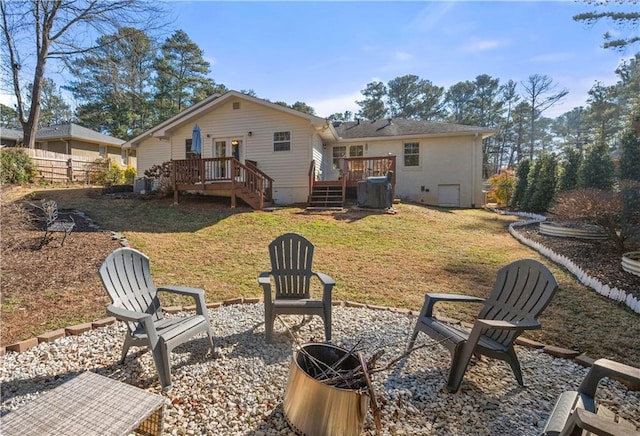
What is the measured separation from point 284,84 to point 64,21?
1039 cm

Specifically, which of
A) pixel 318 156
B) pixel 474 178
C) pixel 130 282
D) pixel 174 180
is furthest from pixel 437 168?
pixel 130 282

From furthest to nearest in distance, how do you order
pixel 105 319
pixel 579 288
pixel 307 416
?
pixel 579 288
pixel 105 319
pixel 307 416

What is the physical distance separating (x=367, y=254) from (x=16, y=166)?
15122mm

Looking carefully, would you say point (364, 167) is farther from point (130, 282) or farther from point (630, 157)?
point (130, 282)

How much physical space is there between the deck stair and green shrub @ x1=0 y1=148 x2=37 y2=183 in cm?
1169

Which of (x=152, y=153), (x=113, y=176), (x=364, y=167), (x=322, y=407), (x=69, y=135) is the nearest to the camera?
(x=322, y=407)

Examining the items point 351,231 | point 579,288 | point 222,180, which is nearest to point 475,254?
point 579,288

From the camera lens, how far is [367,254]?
6.51 metres

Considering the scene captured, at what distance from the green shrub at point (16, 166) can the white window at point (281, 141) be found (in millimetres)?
10247

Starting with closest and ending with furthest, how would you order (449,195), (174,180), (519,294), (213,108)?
(519,294)
(174,180)
(213,108)
(449,195)

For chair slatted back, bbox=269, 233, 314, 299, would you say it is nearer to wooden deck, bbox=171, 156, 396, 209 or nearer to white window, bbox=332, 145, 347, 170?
wooden deck, bbox=171, 156, 396, 209

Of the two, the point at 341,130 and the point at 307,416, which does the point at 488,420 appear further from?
the point at 341,130

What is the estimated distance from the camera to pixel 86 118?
27797 mm

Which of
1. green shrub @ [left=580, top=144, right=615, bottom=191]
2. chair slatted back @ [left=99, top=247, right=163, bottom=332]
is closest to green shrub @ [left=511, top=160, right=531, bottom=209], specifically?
green shrub @ [left=580, top=144, right=615, bottom=191]
